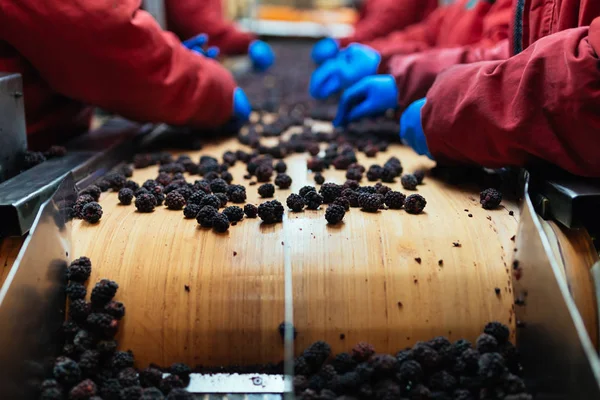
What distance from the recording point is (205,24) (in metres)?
3.08

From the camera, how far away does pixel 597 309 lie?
713 mm

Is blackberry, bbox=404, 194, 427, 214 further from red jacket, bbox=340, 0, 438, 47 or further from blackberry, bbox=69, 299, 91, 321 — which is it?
red jacket, bbox=340, 0, 438, 47

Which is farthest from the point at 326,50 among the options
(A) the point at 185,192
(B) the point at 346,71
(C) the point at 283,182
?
(A) the point at 185,192

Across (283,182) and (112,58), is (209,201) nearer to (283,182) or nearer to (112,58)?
(283,182)

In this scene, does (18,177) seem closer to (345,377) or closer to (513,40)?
(345,377)

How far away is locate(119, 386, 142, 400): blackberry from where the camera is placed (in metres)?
0.70

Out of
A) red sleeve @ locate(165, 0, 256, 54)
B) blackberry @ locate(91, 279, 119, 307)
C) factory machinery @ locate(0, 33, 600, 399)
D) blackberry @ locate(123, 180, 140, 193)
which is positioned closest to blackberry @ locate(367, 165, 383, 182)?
factory machinery @ locate(0, 33, 600, 399)

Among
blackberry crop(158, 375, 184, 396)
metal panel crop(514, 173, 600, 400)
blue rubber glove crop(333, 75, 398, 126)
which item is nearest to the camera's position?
metal panel crop(514, 173, 600, 400)

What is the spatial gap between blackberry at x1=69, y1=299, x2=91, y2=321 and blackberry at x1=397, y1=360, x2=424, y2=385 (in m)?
0.46

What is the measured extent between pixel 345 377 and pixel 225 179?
0.57 metres

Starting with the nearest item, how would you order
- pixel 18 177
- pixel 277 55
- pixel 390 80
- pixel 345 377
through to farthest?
pixel 345 377 → pixel 18 177 → pixel 390 80 → pixel 277 55

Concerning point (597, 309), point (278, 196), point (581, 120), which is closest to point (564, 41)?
point (581, 120)

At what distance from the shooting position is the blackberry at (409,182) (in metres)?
1.05

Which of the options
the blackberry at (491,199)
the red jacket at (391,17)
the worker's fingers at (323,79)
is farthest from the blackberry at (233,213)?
the red jacket at (391,17)
